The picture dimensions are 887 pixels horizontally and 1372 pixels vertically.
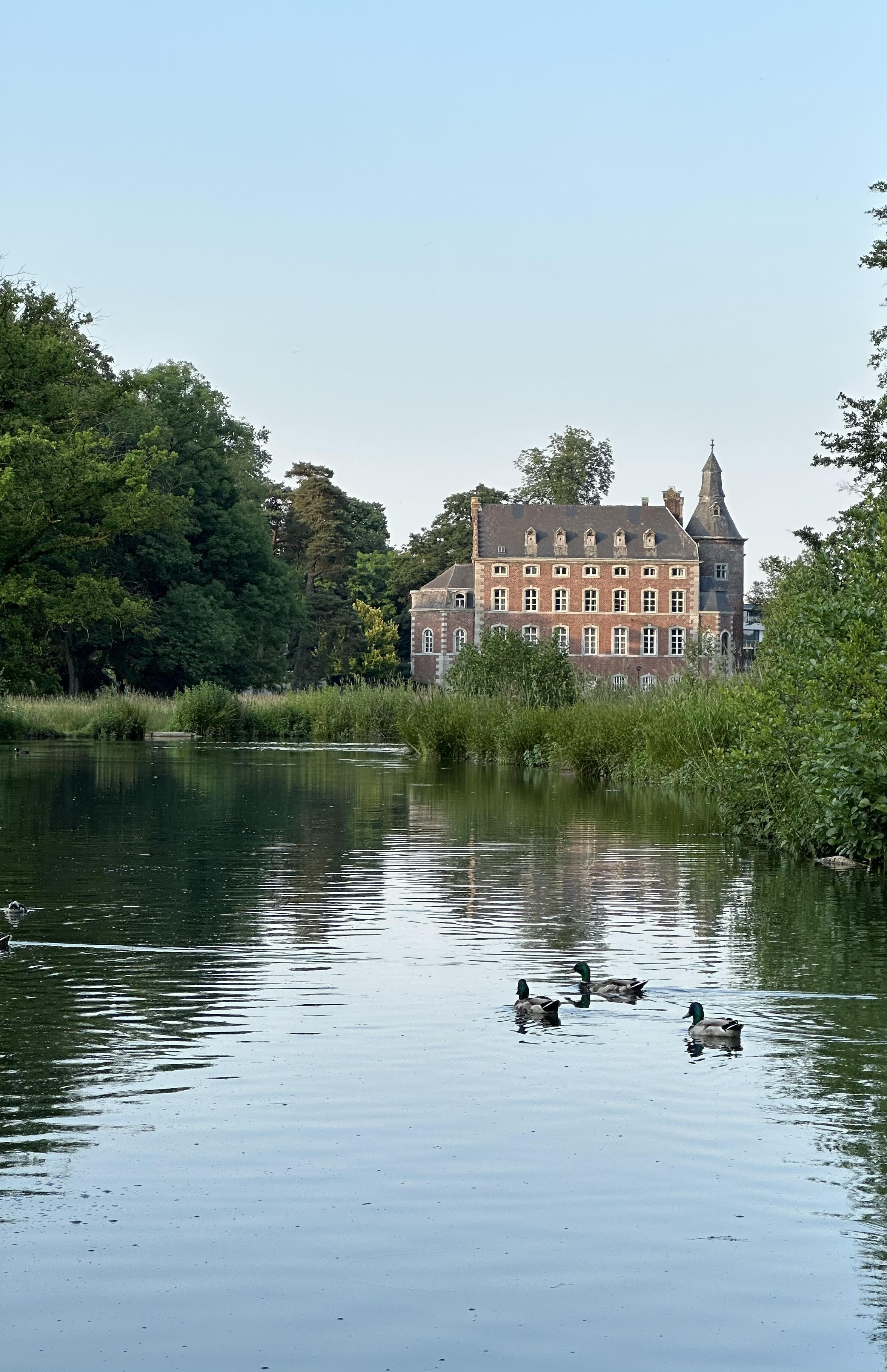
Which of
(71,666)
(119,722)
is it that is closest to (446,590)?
(71,666)

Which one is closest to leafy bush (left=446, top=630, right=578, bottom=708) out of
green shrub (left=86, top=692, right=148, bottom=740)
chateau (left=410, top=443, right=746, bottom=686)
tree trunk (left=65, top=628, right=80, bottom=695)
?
green shrub (left=86, top=692, right=148, bottom=740)

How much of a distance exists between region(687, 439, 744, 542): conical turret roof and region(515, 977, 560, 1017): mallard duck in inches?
3765

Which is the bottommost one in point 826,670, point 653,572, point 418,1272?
point 418,1272

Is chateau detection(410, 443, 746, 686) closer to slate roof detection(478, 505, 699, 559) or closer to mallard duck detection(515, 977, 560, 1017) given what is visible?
slate roof detection(478, 505, 699, 559)

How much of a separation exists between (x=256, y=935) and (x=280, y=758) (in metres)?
25.8

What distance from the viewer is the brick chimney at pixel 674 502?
106 m

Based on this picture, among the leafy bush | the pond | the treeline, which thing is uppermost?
the treeline

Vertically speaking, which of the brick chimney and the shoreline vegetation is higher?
the brick chimney

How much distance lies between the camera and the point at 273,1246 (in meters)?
5.23

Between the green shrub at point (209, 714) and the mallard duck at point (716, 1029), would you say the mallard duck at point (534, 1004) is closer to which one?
the mallard duck at point (716, 1029)

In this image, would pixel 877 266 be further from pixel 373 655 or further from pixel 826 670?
pixel 373 655

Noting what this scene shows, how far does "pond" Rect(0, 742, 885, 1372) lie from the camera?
469 centimetres

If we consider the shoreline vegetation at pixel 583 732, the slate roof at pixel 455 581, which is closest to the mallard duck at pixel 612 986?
the shoreline vegetation at pixel 583 732

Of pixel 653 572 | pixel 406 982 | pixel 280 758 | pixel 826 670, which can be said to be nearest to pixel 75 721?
pixel 280 758
